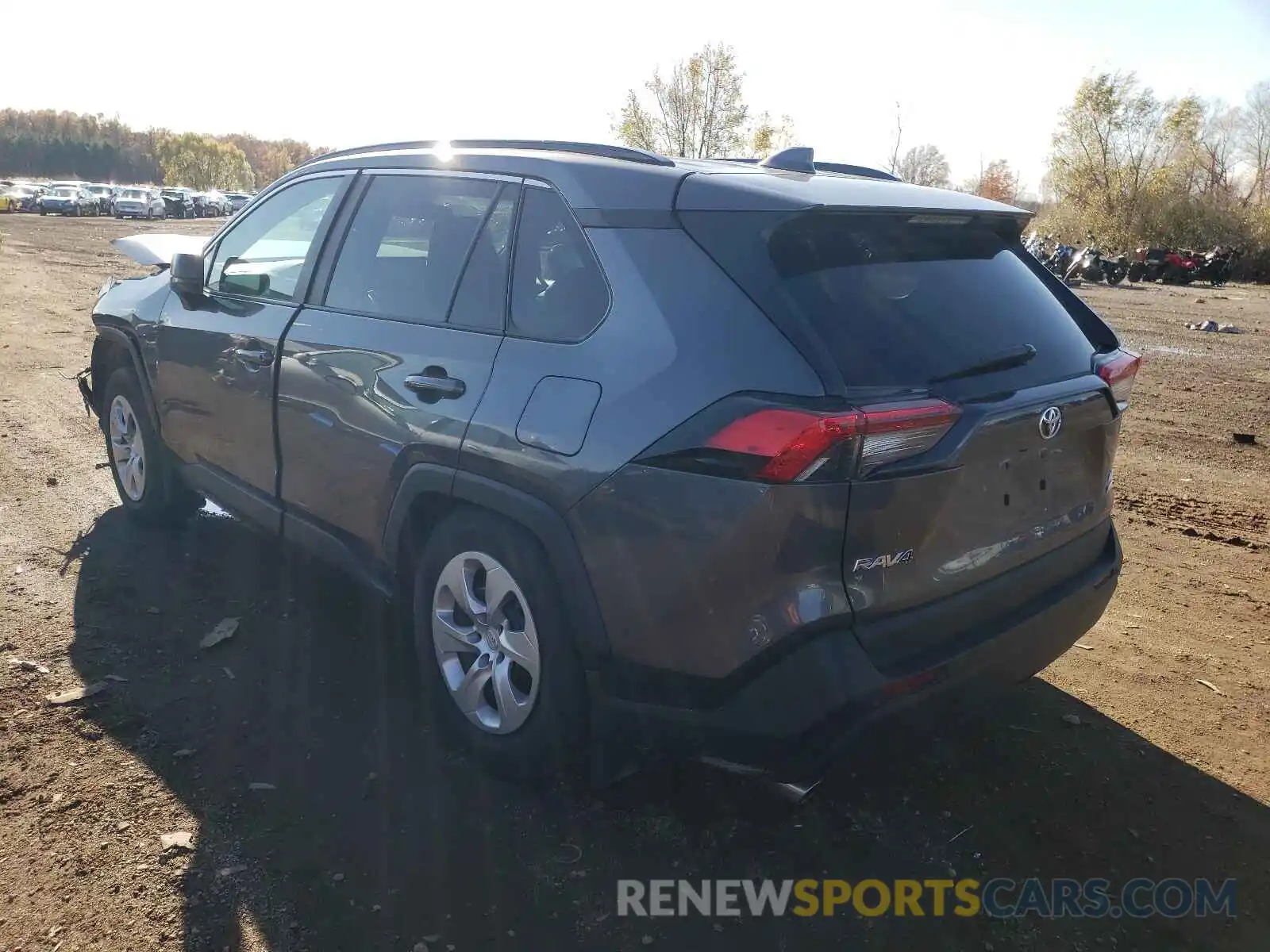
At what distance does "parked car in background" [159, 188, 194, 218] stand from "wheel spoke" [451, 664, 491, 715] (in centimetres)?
5987

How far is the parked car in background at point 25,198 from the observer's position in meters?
51.2

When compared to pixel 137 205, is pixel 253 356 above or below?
below

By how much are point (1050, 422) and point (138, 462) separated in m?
4.46

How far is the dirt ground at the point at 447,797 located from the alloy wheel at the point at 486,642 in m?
0.27

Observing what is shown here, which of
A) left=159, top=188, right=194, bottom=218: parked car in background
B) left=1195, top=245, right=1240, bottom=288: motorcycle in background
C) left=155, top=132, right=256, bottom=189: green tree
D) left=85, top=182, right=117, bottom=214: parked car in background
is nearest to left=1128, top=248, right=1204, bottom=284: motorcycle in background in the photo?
left=1195, top=245, right=1240, bottom=288: motorcycle in background

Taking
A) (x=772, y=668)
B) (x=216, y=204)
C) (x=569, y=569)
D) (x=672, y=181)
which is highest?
(x=216, y=204)

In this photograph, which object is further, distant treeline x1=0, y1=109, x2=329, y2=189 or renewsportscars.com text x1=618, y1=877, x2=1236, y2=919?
distant treeline x1=0, y1=109, x2=329, y2=189

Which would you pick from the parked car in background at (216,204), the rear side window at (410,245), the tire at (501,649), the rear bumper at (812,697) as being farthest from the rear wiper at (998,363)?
the parked car in background at (216,204)

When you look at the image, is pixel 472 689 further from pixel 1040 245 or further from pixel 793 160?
pixel 1040 245

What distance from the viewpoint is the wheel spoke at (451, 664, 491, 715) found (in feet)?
9.82

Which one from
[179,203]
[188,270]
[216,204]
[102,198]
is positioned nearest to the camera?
[188,270]

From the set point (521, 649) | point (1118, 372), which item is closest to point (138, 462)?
point (521, 649)

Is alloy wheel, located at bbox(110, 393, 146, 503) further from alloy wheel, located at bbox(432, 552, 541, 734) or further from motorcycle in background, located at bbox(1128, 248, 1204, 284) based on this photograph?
motorcycle in background, located at bbox(1128, 248, 1204, 284)

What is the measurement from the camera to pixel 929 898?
2.60 m
